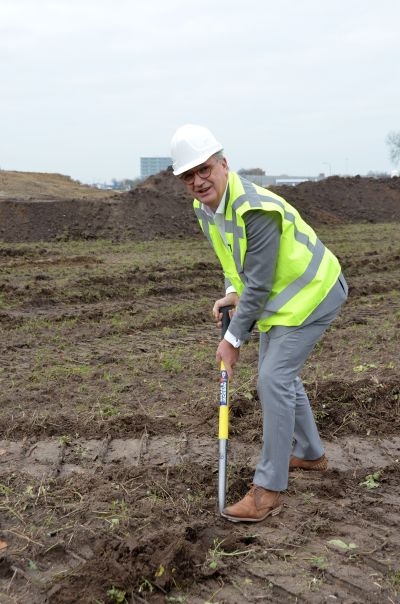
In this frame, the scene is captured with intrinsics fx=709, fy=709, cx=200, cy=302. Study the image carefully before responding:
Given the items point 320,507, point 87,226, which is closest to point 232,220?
point 320,507

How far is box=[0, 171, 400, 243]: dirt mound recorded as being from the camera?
19781 millimetres

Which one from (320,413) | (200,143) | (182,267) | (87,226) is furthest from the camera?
(87,226)

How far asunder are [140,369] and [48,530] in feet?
10.8

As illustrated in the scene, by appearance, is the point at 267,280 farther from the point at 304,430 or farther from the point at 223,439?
the point at 304,430

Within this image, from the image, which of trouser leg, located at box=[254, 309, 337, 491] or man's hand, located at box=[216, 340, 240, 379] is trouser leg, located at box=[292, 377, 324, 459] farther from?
man's hand, located at box=[216, 340, 240, 379]

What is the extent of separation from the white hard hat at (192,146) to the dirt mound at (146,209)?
15826mm

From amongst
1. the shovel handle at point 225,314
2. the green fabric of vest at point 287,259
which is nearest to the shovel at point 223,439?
the shovel handle at point 225,314

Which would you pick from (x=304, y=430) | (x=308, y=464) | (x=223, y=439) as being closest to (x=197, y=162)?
(x=223, y=439)

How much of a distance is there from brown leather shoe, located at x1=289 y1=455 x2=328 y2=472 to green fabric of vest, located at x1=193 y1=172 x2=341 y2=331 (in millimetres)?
1082

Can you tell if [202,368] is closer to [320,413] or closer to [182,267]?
[320,413]

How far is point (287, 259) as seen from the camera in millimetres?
3766

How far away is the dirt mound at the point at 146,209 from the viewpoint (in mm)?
19781

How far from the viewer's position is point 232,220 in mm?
3695

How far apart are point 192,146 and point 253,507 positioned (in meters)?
1.98
